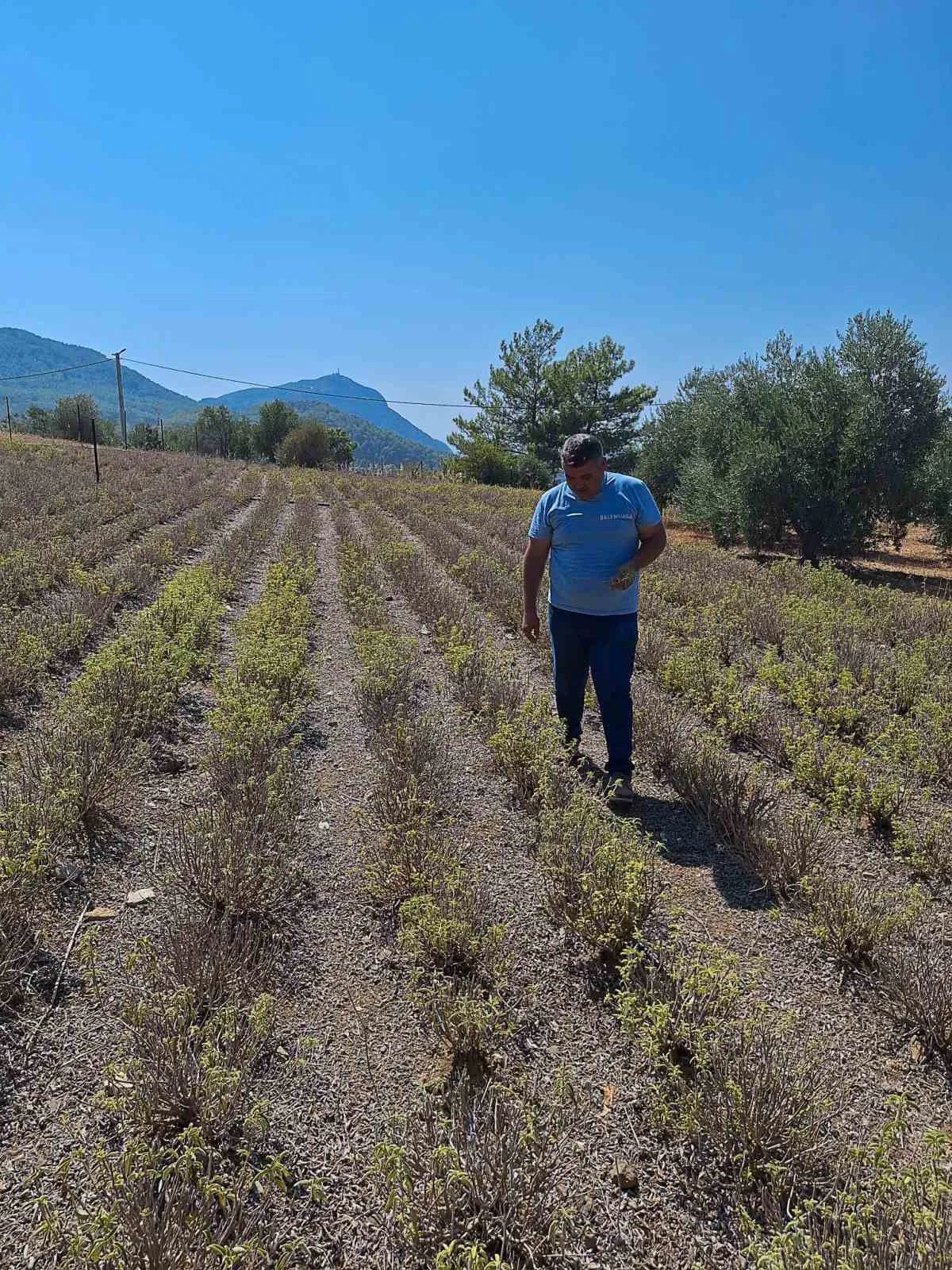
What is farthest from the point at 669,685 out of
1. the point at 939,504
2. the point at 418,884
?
the point at 939,504

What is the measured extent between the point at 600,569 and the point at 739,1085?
2464 mm

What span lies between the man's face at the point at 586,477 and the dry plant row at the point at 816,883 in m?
1.70

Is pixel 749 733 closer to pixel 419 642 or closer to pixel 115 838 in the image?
pixel 419 642

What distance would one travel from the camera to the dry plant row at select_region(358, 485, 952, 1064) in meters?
2.44

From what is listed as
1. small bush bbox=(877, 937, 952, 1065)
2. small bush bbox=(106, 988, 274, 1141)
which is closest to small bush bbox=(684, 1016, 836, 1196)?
small bush bbox=(877, 937, 952, 1065)

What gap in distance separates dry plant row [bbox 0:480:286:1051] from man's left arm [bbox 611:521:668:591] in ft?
9.49

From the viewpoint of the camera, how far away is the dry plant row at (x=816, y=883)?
8.00 feet

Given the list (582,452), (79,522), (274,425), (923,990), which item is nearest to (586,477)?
(582,452)

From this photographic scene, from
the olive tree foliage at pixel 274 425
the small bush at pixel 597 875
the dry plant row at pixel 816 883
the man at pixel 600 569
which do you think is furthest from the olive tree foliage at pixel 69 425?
the small bush at pixel 597 875

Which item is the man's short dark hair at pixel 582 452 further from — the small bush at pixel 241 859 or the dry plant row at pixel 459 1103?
the small bush at pixel 241 859

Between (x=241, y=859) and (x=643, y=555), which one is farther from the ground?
(x=643, y=555)

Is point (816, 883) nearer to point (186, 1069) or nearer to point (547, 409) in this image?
point (186, 1069)

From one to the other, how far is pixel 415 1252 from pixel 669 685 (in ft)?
15.6

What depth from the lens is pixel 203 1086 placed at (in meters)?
1.95
